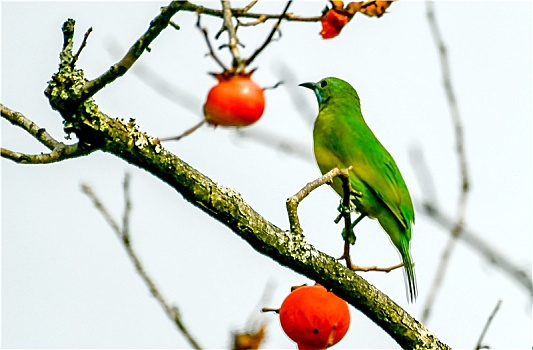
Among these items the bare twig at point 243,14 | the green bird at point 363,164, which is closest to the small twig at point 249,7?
the bare twig at point 243,14

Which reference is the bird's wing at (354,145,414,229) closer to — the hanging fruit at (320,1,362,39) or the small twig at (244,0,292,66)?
the hanging fruit at (320,1,362,39)

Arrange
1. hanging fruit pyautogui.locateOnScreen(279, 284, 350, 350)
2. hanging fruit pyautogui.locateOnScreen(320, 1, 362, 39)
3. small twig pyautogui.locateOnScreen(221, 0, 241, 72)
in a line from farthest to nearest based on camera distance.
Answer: hanging fruit pyautogui.locateOnScreen(320, 1, 362, 39) < hanging fruit pyautogui.locateOnScreen(279, 284, 350, 350) < small twig pyautogui.locateOnScreen(221, 0, 241, 72)

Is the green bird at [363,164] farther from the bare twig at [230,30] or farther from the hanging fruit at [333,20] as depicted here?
the bare twig at [230,30]

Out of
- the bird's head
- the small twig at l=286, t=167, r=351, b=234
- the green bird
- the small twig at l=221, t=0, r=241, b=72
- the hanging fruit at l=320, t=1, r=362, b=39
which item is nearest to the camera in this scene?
the small twig at l=221, t=0, r=241, b=72

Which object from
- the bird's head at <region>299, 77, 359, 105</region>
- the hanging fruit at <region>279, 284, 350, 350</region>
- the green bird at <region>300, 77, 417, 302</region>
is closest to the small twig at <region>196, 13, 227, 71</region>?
the hanging fruit at <region>279, 284, 350, 350</region>

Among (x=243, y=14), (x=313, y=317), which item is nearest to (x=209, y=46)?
(x=243, y=14)

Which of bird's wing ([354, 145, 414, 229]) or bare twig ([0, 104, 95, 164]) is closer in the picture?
bare twig ([0, 104, 95, 164])

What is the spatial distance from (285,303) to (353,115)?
128 inches

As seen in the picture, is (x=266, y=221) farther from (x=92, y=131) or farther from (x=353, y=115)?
(x=353, y=115)

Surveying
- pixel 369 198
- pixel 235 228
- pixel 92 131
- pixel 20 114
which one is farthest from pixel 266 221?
pixel 369 198

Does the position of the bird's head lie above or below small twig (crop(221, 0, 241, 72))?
above

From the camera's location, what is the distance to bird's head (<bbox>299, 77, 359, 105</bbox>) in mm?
6539

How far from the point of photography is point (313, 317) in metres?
3.18

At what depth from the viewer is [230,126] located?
3.45 m
